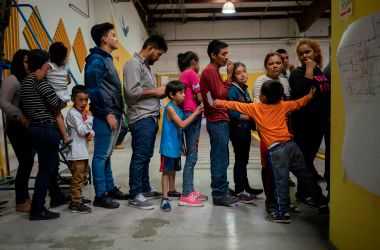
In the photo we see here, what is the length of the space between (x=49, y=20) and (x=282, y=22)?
32.8 ft

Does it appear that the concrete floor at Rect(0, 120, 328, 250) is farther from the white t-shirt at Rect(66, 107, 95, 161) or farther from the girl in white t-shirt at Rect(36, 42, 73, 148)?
the girl in white t-shirt at Rect(36, 42, 73, 148)

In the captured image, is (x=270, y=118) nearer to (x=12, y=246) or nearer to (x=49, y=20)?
(x=12, y=246)

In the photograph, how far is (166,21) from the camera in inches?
496

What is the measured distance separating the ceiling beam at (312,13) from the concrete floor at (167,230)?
8.25 m

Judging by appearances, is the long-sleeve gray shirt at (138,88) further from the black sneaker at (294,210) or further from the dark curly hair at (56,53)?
the black sneaker at (294,210)

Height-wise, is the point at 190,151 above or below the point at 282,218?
above

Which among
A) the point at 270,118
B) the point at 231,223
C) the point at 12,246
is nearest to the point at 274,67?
the point at 270,118

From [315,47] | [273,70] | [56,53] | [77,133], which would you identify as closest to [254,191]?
[273,70]

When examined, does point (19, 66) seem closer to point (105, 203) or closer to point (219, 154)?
point (105, 203)

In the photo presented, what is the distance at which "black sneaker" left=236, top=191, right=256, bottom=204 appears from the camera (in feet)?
9.32

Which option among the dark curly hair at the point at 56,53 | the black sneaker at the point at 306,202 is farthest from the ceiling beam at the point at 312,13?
the dark curly hair at the point at 56,53

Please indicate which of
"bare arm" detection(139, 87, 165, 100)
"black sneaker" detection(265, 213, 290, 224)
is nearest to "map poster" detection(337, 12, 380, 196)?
"black sneaker" detection(265, 213, 290, 224)

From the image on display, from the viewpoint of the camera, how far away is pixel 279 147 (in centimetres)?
235

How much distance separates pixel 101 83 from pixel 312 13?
9723 mm
